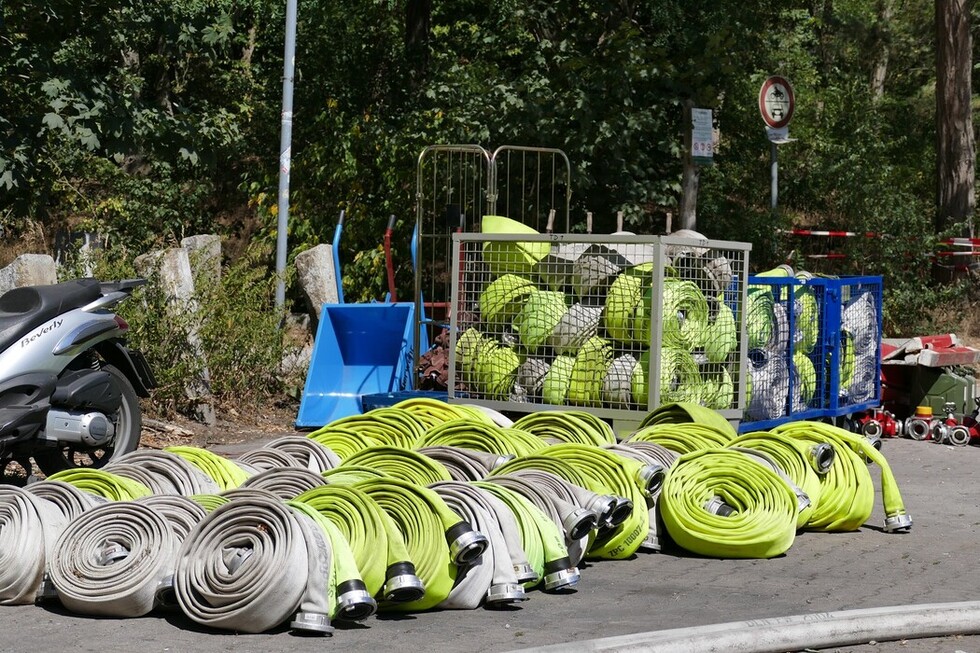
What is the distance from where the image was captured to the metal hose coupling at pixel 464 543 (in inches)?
208

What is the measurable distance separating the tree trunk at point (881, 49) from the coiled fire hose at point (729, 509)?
2451cm

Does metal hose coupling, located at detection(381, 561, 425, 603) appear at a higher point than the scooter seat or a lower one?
lower

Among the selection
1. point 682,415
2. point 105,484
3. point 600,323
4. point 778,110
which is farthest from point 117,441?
point 778,110

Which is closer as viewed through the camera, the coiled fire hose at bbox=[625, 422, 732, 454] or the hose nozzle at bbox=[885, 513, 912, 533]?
the hose nozzle at bbox=[885, 513, 912, 533]

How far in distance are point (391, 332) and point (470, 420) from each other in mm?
4486

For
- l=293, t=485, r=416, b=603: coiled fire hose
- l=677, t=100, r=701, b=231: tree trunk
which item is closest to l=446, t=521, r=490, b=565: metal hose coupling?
l=293, t=485, r=416, b=603: coiled fire hose

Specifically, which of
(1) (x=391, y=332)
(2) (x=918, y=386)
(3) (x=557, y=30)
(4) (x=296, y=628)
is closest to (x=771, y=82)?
(3) (x=557, y=30)

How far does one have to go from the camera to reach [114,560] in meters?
5.33

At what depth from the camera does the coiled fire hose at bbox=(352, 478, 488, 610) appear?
209 inches

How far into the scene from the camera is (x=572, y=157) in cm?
1609

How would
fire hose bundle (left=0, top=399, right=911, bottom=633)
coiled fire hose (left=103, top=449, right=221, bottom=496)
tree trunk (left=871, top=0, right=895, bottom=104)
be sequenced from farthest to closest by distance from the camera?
tree trunk (left=871, top=0, right=895, bottom=104) → coiled fire hose (left=103, top=449, right=221, bottom=496) → fire hose bundle (left=0, top=399, right=911, bottom=633)

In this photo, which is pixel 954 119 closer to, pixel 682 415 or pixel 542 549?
pixel 682 415

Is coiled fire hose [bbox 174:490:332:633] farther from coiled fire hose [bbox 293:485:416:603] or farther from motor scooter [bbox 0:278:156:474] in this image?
motor scooter [bbox 0:278:156:474]

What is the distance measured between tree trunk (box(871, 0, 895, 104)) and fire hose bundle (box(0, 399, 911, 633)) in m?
24.1
